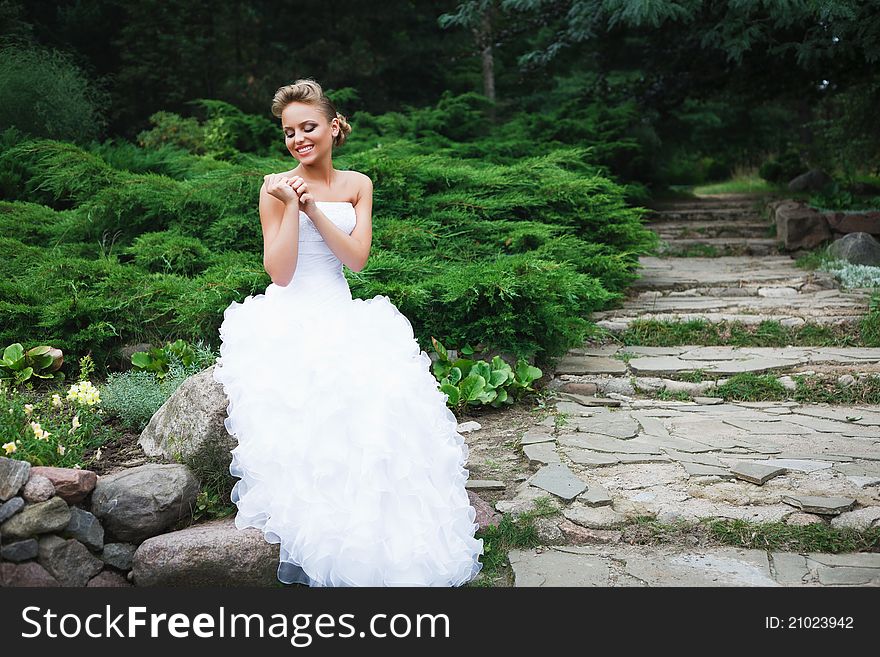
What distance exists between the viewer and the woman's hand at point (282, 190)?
118 inches

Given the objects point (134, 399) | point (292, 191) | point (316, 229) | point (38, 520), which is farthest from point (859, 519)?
point (134, 399)

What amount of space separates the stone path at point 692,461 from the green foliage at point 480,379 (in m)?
0.30

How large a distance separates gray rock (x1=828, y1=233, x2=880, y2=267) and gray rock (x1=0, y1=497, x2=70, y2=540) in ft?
25.9

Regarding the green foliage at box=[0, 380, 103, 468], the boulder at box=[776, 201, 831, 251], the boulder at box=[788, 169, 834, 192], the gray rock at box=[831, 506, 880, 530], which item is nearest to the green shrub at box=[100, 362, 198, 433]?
the green foliage at box=[0, 380, 103, 468]

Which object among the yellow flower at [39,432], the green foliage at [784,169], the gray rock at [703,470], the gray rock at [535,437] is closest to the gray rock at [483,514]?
the gray rock at [535,437]

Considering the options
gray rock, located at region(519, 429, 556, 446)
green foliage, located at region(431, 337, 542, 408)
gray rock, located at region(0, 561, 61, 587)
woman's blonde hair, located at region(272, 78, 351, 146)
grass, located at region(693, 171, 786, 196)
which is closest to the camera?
gray rock, located at region(0, 561, 61, 587)

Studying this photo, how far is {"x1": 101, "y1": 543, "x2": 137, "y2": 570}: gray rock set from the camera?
284cm

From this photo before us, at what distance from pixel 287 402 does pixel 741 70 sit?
11.1 m

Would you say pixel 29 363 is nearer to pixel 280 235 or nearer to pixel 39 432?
pixel 39 432

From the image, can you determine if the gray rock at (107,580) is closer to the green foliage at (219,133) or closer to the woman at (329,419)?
the woman at (329,419)

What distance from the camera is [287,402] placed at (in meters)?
2.80

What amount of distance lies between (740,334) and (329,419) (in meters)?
4.41

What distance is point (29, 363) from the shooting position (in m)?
4.50

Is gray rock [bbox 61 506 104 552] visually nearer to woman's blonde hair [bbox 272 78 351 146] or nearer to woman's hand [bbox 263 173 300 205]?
woman's hand [bbox 263 173 300 205]
